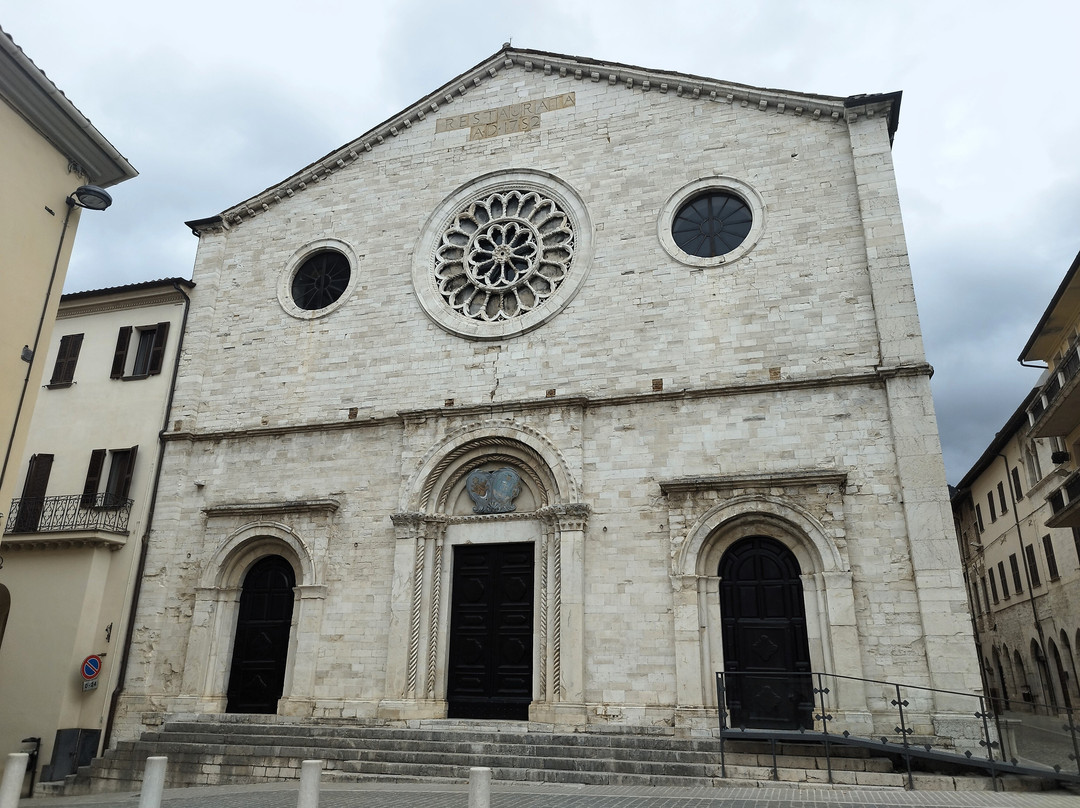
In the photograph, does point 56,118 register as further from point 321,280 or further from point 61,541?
point 61,541

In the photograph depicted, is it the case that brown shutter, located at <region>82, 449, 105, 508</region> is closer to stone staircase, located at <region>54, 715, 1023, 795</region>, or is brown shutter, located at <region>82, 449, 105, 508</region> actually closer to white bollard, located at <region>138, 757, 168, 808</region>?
stone staircase, located at <region>54, 715, 1023, 795</region>

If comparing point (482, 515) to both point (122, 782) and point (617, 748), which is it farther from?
point (122, 782)

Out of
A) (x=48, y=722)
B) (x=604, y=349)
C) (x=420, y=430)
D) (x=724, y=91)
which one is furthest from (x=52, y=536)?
(x=724, y=91)

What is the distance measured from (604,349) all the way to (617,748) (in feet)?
22.5

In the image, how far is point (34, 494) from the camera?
56.5 ft

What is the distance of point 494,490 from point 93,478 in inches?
342

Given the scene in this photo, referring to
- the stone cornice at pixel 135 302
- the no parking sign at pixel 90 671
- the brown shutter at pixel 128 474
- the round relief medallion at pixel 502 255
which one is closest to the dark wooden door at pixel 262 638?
the no parking sign at pixel 90 671

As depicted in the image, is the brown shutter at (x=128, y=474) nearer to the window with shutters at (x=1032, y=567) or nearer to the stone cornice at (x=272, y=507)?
the stone cornice at (x=272, y=507)

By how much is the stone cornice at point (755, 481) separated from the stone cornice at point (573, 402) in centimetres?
149

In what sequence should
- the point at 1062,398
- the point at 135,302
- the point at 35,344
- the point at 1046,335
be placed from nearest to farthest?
the point at 35,344, the point at 135,302, the point at 1062,398, the point at 1046,335

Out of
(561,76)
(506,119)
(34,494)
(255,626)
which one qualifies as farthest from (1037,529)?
(34,494)

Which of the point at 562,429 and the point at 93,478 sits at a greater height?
the point at 562,429

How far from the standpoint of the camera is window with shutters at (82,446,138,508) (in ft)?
54.4

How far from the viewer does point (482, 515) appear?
1500cm
